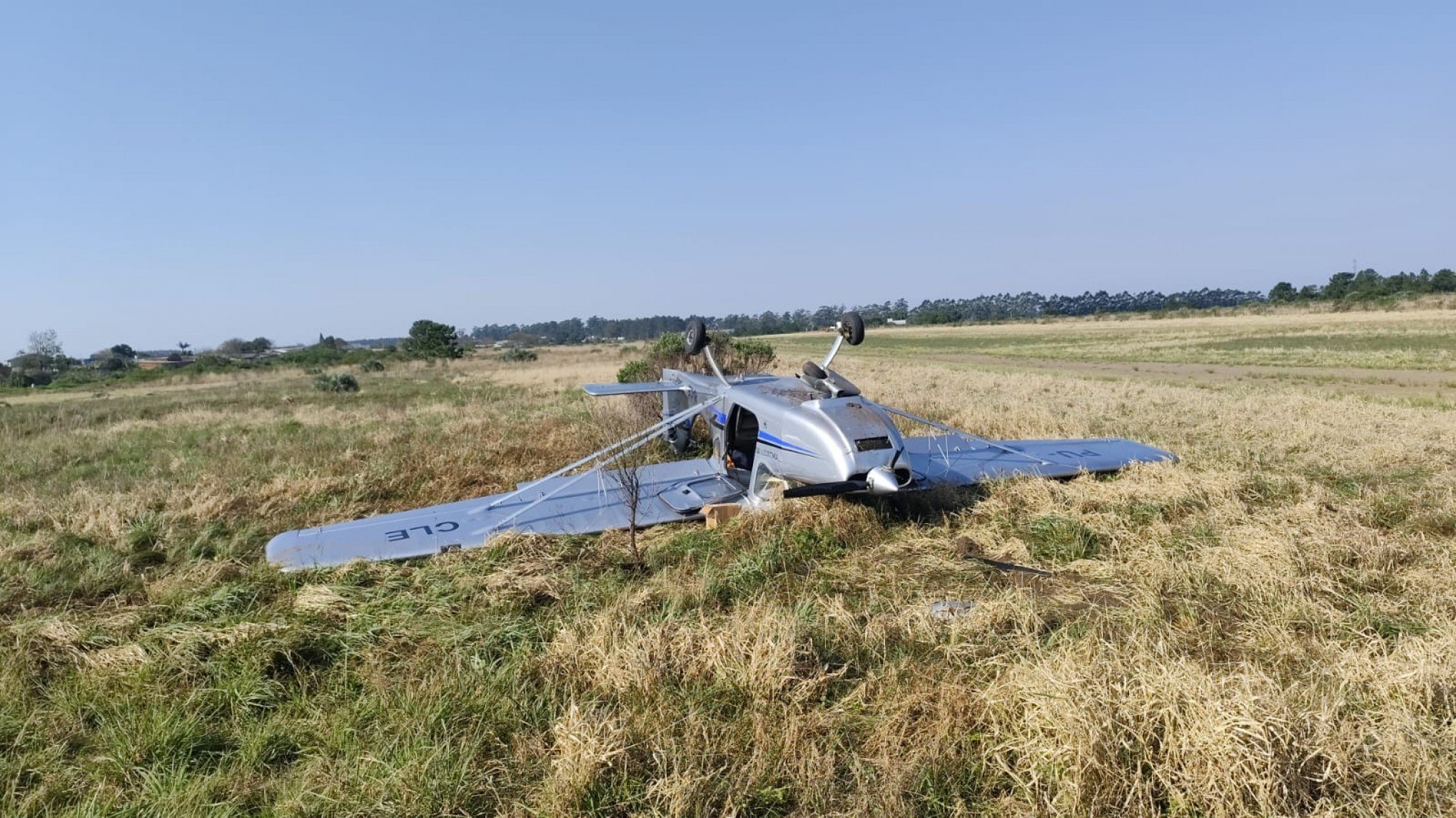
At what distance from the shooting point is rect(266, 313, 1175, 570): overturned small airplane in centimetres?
661

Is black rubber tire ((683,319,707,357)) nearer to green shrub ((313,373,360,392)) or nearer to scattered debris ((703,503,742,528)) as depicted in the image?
scattered debris ((703,503,742,528))

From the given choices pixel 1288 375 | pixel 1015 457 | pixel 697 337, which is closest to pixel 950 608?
pixel 1015 457

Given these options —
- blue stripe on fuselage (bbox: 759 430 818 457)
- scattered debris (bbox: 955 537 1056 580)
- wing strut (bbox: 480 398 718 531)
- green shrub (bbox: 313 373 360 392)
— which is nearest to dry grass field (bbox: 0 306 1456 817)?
scattered debris (bbox: 955 537 1056 580)

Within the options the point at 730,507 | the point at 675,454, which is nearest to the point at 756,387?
the point at 730,507

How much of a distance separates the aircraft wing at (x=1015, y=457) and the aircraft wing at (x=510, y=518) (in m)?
2.71

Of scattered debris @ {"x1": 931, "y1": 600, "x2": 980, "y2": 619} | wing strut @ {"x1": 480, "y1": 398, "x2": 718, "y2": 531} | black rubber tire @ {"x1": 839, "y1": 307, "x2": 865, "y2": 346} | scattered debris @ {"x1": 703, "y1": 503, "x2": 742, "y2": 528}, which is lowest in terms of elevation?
scattered debris @ {"x1": 931, "y1": 600, "x2": 980, "y2": 619}

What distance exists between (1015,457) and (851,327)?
3.01 metres

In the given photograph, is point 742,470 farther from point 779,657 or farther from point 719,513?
point 779,657

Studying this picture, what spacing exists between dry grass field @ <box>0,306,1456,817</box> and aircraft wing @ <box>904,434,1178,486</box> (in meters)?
0.57

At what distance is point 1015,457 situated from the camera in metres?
9.45

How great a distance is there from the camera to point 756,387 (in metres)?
8.33

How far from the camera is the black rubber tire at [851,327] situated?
8.65 metres

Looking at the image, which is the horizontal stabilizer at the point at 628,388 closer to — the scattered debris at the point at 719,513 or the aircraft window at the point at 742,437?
the aircraft window at the point at 742,437

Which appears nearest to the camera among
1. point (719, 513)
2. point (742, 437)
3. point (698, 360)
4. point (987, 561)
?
point (987, 561)
